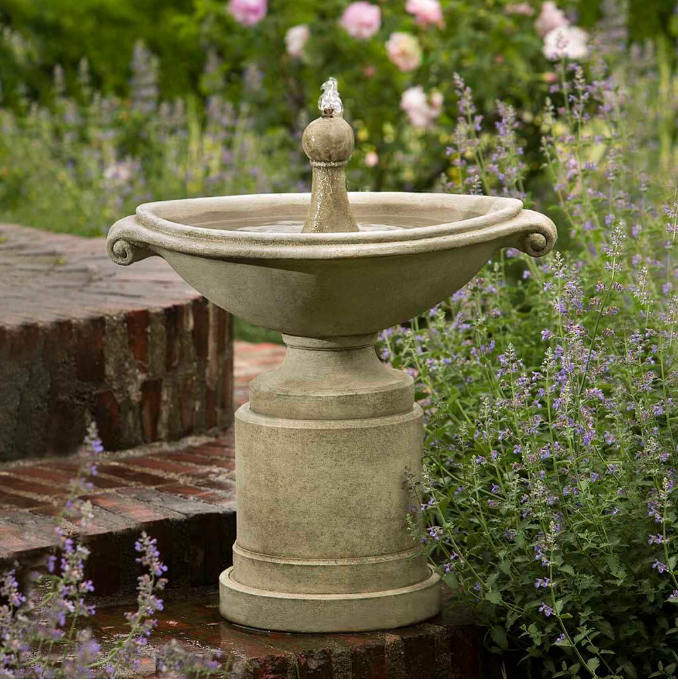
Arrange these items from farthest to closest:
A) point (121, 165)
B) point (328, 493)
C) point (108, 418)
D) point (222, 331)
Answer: point (121, 165)
point (222, 331)
point (108, 418)
point (328, 493)

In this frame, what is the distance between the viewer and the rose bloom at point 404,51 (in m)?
6.80

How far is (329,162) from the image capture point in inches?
121

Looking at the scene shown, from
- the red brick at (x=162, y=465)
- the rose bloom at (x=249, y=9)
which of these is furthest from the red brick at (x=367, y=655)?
the rose bloom at (x=249, y=9)

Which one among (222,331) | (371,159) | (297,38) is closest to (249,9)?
(297,38)

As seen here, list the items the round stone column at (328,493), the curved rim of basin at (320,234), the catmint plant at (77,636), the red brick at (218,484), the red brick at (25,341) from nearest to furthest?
1. the catmint plant at (77,636)
2. the curved rim of basin at (320,234)
3. the round stone column at (328,493)
4. the red brick at (218,484)
5. the red brick at (25,341)

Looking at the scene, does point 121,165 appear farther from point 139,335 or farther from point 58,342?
point 58,342

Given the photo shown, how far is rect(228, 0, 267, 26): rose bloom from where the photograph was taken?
24.4 feet

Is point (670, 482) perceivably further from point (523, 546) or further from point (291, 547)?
point (291, 547)

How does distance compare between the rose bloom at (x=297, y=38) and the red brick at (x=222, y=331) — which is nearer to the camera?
the red brick at (x=222, y=331)

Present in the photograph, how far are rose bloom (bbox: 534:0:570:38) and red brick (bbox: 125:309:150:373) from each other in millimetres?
3601

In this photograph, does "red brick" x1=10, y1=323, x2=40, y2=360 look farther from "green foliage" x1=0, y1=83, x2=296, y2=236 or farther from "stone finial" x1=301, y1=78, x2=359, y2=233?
"green foliage" x1=0, y1=83, x2=296, y2=236

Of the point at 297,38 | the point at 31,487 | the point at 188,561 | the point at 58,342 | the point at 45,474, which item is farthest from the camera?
the point at 297,38

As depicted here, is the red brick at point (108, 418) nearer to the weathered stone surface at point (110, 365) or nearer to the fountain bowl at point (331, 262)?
the weathered stone surface at point (110, 365)

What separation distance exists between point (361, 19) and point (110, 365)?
365 cm
